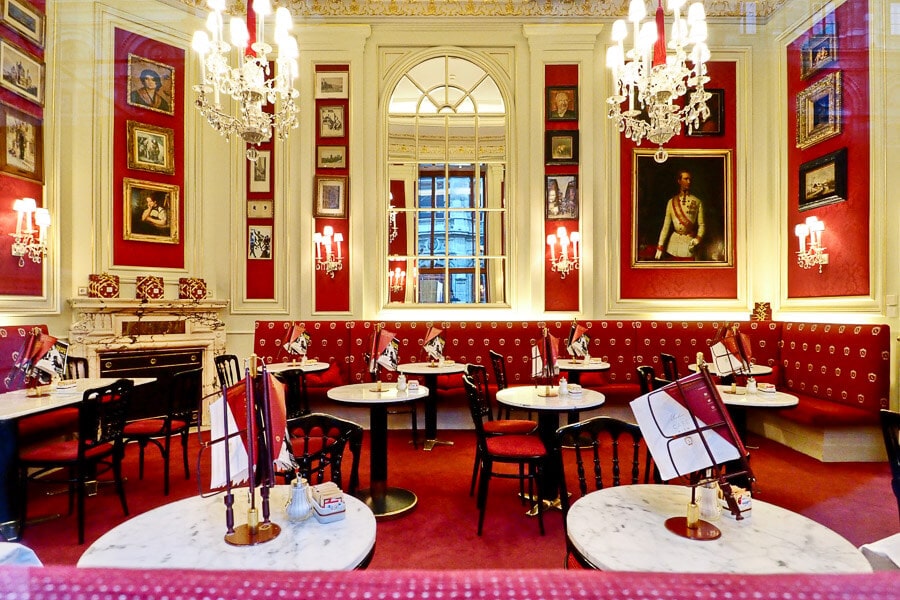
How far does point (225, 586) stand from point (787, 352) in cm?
585

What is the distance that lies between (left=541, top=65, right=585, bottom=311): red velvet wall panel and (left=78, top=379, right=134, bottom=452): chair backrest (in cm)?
436

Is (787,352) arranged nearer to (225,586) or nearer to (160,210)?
(225,586)

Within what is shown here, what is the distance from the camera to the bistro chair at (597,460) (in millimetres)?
1971

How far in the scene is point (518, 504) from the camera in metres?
3.31

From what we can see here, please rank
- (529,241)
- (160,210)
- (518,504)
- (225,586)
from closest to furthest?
1. (225,586)
2. (518,504)
3. (160,210)
4. (529,241)

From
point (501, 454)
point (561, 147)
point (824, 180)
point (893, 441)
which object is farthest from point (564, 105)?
point (893, 441)

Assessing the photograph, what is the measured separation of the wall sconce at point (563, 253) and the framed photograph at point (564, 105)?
4.45 ft

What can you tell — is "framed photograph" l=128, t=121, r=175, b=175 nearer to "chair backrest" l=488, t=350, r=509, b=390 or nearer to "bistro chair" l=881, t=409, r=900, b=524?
"chair backrest" l=488, t=350, r=509, b=390

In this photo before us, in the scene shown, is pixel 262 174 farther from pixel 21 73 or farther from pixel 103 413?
pixel 103 413

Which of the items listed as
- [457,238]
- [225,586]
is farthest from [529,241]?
[225,586]

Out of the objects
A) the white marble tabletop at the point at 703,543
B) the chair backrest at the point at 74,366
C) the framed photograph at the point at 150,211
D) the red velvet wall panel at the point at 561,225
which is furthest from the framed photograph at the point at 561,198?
the chair backrest at the point at 74,366

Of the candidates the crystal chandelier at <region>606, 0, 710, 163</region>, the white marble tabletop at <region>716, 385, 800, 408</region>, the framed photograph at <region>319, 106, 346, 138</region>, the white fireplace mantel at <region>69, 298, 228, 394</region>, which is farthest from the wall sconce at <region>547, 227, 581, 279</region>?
the white fireplace mantel at <region>69, 298, 228, 394</region>

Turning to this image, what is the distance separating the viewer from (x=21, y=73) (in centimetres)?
459

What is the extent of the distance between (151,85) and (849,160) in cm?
725
